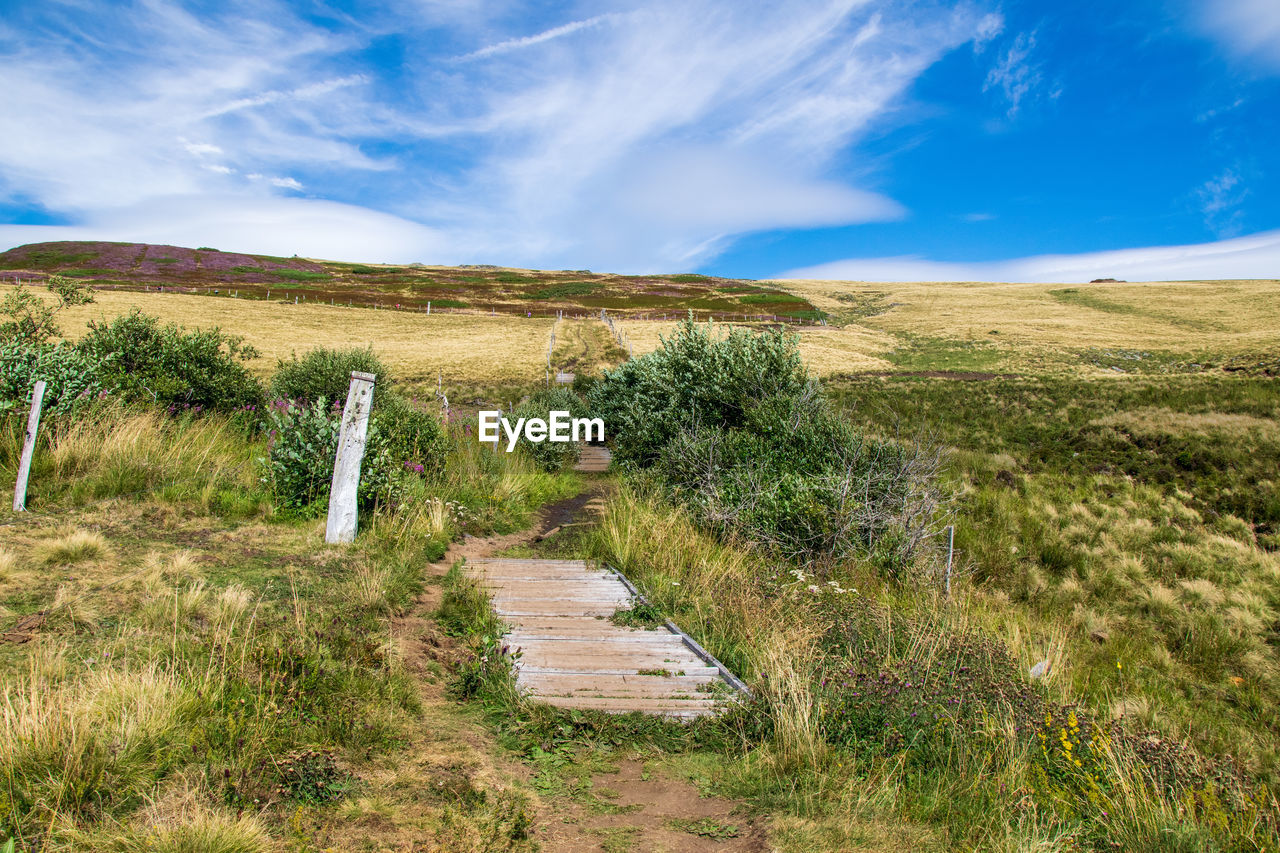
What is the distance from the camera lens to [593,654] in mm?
5441

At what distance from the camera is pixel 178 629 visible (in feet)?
14.2

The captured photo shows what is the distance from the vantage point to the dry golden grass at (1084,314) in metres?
46.2

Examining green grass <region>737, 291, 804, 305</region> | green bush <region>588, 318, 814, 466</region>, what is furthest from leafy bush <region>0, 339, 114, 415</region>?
green grass <region>737, 291, 804, 305</region>

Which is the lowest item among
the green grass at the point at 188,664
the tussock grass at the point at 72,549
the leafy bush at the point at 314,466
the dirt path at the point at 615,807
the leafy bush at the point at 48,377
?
the dirt path at the point at 615,807

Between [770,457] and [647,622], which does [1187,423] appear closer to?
[770,457]

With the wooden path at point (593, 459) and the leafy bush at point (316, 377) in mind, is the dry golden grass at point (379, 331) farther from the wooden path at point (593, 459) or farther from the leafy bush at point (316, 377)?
the leafy bush at point (316, 377)

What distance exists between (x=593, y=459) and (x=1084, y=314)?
61044 millimetres

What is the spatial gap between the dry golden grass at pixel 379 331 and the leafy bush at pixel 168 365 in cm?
1985

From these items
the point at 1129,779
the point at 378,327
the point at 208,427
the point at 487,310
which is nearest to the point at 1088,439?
the point at 1129,779

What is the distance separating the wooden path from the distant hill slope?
45337 mm

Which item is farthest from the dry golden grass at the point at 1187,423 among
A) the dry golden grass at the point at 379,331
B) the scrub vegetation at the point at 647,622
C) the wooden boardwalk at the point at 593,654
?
the dry golden grass at the point at 379,331

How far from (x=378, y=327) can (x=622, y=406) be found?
35503 millimetres

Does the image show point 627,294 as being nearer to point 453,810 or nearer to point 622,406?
point 622,406

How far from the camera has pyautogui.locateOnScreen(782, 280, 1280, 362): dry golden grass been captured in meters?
46.2
